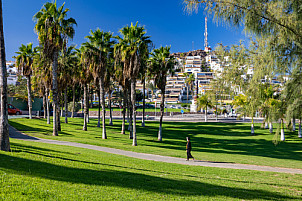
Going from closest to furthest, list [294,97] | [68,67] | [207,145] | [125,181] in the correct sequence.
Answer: [294,97], [125,181], [207,145], [68,67]

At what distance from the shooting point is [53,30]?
26.1m

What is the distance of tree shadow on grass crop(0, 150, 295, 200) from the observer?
26.1 feet

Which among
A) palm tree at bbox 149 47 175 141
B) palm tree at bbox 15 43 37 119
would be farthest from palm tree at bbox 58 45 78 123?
palm tree at bbox 149 47 175 141

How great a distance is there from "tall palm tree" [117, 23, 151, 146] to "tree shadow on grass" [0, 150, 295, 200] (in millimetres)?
16624

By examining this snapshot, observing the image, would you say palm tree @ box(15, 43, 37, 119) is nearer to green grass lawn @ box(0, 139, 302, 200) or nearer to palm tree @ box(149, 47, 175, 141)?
palm tree @ box(149, 47, 175, 141)

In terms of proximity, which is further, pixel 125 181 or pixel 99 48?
pixel 99 48

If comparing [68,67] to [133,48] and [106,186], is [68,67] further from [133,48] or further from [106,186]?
[106,186]

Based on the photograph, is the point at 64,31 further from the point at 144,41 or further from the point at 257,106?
the point at 257,106

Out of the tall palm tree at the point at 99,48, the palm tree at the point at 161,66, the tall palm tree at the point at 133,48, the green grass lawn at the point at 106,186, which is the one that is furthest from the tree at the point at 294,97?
the palm tree at the point at 161,66

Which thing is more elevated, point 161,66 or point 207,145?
point 161,66

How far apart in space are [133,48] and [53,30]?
28.9 ft

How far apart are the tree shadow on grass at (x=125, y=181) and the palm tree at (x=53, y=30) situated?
59.5 ft

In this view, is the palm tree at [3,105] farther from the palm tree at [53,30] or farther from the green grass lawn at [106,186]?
the palm tree at [53,30]

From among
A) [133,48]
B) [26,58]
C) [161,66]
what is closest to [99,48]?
[133,48]
